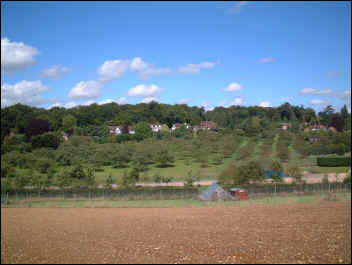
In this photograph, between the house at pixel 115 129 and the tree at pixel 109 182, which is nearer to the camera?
the tree at pixel 109 182

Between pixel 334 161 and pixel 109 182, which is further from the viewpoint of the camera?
pixel 334 161

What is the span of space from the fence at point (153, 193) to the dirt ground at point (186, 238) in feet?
30.9

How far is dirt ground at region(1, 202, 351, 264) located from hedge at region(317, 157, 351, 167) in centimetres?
2667

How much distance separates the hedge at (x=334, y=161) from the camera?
4278 cm

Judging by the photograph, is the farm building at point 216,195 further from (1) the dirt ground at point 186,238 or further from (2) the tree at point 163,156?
(2) the tree at point 163,156

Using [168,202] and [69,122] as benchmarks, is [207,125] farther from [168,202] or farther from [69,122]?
[168,202]

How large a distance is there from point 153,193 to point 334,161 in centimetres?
2810

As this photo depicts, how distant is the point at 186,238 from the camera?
476 inches

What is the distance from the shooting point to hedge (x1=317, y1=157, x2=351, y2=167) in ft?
140

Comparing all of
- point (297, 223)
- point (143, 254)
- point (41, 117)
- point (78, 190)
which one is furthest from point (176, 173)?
point (143, 254)

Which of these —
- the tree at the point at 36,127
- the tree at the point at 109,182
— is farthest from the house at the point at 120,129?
the tree at the point at 109,182

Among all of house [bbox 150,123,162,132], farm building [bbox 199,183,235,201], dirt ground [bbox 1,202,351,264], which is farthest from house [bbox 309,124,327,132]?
dirt ground [bbox 1,202,351,264]

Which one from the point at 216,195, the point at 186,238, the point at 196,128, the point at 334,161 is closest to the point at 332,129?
the point at 334,161

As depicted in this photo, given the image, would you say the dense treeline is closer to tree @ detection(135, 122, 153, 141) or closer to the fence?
tree @ detection(135, 122, 153, 141)
